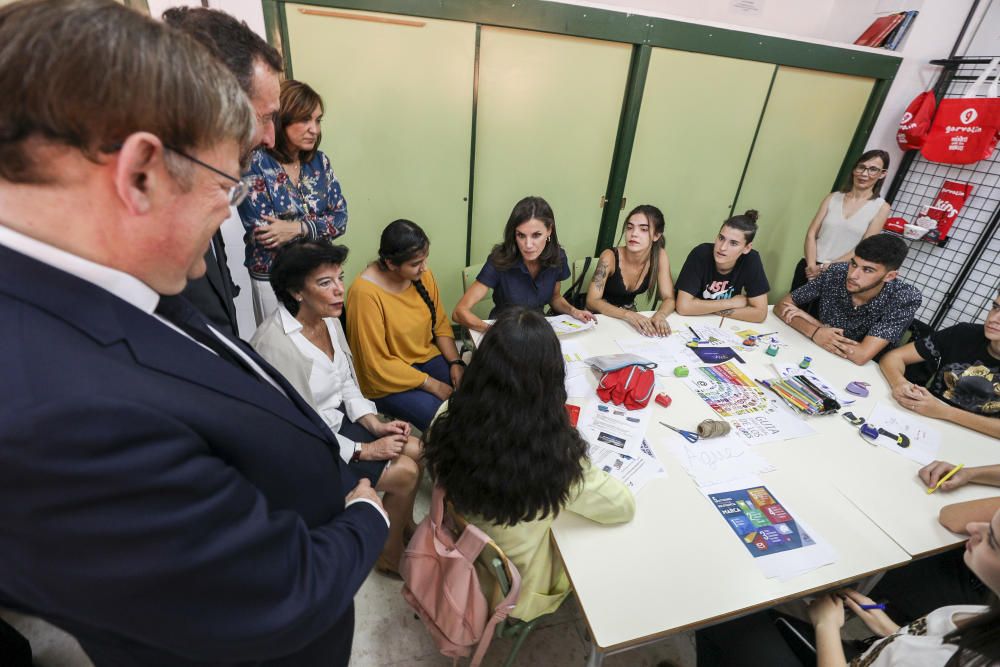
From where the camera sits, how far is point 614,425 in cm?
157

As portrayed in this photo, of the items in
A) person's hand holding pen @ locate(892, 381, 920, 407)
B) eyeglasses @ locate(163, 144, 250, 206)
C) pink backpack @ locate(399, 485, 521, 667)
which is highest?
eyeglasses @ locate(163, 144, 250, 206)

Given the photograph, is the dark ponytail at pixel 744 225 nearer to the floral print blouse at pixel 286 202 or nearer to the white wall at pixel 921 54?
the floral print blouse at pixel 286 202

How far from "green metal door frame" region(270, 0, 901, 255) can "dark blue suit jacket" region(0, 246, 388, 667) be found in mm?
2633

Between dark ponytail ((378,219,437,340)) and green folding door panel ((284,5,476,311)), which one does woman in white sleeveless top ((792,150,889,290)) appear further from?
dark ponytail ((378,219,437,340))

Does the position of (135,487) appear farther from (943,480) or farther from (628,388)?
(943,480)


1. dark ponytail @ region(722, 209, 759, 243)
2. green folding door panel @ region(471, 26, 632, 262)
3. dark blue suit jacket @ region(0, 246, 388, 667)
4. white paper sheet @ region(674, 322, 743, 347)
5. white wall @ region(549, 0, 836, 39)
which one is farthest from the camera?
white wall @ region(549, 0, 836, 39)

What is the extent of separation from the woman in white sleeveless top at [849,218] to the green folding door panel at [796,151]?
1.62ft

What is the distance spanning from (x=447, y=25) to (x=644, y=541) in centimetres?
291

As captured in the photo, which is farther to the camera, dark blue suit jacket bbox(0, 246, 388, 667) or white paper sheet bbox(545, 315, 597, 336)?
white paper sheet bbox(545, 315, 597, 336)

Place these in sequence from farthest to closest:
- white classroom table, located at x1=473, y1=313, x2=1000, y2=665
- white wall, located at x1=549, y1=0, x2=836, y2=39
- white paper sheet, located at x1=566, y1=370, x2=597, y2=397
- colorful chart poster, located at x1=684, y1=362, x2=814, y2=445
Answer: white wall, located at x1=549, y1=0, x2=836, y2=39, white paper sheet, located at x1=566, y1=370, x2=597, y2=397, colorful chart poster, located at x1=684, y1=362, x2=814, y2=445, white classroom table, located at x1=473, y1=313, x2=1000, y2=665

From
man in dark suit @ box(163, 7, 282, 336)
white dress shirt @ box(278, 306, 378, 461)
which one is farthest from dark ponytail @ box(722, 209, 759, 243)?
man in dark suit @ box(163, 7, 282, 336)

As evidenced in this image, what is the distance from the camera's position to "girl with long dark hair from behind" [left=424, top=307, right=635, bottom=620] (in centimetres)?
111

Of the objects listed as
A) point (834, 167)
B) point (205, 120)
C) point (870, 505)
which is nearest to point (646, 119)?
point (834, 167)

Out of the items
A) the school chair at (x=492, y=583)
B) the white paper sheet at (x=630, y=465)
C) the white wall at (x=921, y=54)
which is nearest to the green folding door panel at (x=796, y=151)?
the white wall at (x=921, y=54)
